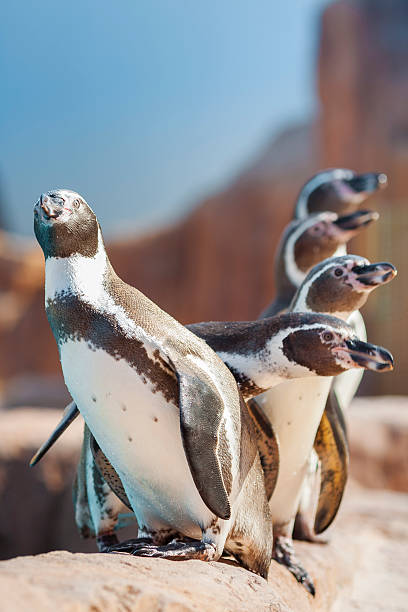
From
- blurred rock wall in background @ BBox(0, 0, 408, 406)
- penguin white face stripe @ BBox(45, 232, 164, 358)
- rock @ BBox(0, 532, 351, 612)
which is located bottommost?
blurred rock wall in background @ BBox(0, 0, 408, 406)

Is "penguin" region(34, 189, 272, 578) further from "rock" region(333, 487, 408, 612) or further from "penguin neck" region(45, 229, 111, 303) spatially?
"rock" region(333, 487, 408, 612)

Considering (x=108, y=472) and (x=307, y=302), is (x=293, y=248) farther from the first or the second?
(x=108, y=472)

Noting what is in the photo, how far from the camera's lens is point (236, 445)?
138 centimetres

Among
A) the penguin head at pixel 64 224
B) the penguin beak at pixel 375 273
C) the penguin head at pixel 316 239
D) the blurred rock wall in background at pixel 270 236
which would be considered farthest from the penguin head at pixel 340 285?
the blurred rock wall in background at pixel 270 236

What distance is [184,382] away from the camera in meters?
1.27

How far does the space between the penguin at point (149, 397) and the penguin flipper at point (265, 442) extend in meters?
0.18

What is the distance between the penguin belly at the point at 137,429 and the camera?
131 centimetres

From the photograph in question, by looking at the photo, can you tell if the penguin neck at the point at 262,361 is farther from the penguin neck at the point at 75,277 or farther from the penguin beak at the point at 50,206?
the penguin beak at the point at 50,206

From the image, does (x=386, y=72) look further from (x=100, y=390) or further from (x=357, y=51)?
(x=100, y=390)

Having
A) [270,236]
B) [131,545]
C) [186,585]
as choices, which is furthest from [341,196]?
[270,236]

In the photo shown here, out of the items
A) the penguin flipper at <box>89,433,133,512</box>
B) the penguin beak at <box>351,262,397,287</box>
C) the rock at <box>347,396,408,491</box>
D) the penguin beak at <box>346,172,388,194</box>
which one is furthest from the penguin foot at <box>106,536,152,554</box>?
the rock at <box>347,396,408,491</box>

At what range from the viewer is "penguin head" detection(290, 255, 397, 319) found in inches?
60.8

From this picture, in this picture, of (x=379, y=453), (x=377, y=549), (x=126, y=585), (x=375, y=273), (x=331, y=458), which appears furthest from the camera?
(x=379, y=453)

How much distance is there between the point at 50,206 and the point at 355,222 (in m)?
1.00
